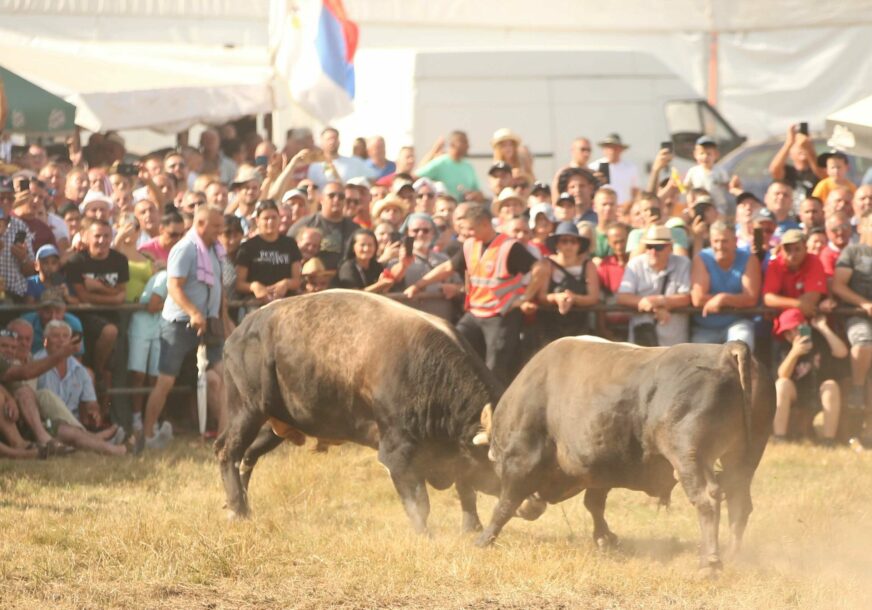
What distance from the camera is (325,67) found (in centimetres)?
1784

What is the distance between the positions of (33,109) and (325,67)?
131 inches

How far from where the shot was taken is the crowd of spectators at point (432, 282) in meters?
12.3

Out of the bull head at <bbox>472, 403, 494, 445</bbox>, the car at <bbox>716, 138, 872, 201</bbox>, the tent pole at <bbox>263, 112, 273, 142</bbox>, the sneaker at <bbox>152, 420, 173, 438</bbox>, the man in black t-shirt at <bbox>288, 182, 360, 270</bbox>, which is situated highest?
the tent pole at <bbox>263, 112, 273, 142</bbox>

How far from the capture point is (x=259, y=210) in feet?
42.5

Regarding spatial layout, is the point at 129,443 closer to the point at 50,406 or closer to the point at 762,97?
the point at 50,406

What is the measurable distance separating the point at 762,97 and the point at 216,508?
16.7 metres

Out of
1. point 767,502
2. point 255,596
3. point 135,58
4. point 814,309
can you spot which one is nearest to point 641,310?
point 814,309

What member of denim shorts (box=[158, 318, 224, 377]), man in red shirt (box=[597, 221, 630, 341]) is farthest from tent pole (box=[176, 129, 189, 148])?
man in red shirt (box=[597, 221, 630, 341])

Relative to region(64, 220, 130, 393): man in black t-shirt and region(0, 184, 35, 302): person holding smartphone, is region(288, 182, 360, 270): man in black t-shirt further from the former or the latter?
region(0, 184, 35, 302): person holding smartphone

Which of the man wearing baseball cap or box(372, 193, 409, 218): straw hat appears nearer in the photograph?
the man wearing baseball cap

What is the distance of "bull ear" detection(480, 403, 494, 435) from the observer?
9.18 meters

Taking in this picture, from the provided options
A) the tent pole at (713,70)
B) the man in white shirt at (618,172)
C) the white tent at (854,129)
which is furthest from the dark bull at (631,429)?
the tent pole at (713,70)

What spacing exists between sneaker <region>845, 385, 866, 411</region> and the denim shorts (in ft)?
16.3

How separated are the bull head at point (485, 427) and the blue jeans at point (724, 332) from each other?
4.09 meters
